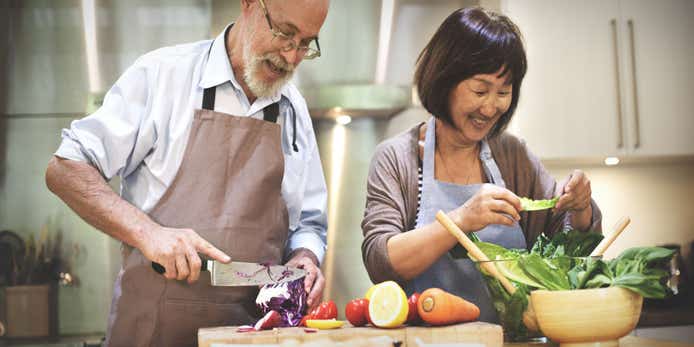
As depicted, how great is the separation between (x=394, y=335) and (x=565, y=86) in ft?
7.57

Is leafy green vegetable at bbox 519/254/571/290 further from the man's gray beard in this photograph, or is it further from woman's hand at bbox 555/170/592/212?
the man's gray beard

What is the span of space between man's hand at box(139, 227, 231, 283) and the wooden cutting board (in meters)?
0.20

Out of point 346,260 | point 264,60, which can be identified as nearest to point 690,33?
point 346,260

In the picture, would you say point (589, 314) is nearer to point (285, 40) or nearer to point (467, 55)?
point (467, 55)

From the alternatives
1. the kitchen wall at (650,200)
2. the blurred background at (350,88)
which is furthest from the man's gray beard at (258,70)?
the kitchen wall at (650,200)

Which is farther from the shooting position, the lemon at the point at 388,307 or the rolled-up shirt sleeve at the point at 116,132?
the rolled-up shirt sleeve at the point at 116,132

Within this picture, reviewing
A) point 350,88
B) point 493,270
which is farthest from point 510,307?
point 350,88

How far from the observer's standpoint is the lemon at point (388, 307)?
122 centimetres

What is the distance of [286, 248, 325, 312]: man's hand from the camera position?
1.61m

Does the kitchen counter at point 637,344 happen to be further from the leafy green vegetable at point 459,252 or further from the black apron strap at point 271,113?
the black apron strap at point 271,113

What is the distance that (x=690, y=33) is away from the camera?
10.7 feet

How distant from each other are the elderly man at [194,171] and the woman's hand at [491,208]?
1.37ft

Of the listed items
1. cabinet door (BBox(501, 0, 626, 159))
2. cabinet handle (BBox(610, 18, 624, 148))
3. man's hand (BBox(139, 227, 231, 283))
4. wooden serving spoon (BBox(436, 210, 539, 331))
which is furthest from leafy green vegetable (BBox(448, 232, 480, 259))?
cabinet handle (BBox(610, 18, 624, 148))

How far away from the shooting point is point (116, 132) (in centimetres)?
151
